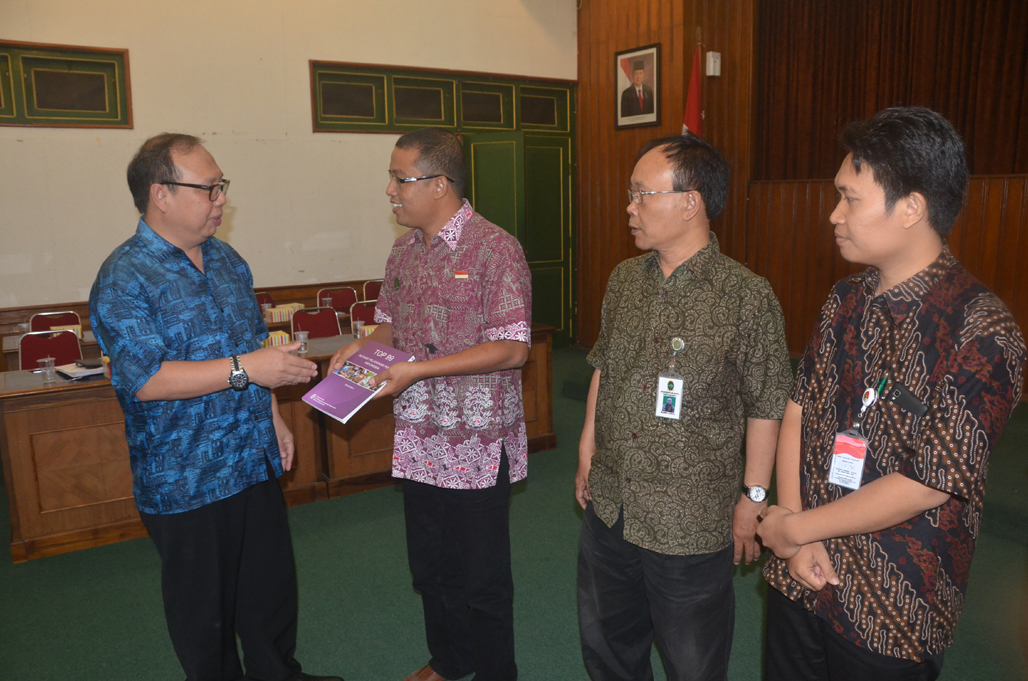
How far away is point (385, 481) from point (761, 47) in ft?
19.4

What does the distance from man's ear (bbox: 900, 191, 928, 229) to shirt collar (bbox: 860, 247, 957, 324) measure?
76 millimetres

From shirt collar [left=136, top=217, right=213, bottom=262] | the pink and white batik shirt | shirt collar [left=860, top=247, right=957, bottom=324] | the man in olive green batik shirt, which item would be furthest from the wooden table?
shirt collar [left=860, top=247, right=957, bottom=324]

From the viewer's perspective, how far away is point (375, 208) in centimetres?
796

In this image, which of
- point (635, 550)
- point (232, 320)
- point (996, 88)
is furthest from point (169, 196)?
point (996, 88)

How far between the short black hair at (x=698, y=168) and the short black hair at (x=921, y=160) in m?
0.47

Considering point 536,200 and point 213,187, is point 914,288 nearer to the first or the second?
point 213,187

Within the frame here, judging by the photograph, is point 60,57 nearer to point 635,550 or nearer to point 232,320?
point 232,320

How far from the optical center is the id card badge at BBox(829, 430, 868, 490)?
1.34 m

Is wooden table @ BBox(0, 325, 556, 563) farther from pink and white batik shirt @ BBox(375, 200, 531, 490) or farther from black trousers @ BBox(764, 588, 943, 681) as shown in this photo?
black trousers @ BBox(764, 588, 943, 681)

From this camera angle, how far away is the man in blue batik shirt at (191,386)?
75.6 inches

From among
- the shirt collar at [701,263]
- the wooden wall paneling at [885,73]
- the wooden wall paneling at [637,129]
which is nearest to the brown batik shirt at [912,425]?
the shirt collar at [701,263]

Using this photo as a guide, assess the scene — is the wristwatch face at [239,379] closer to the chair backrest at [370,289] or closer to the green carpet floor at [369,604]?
the green carpet floor at [369,604]

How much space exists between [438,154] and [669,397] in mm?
983

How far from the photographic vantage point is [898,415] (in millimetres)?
1286
